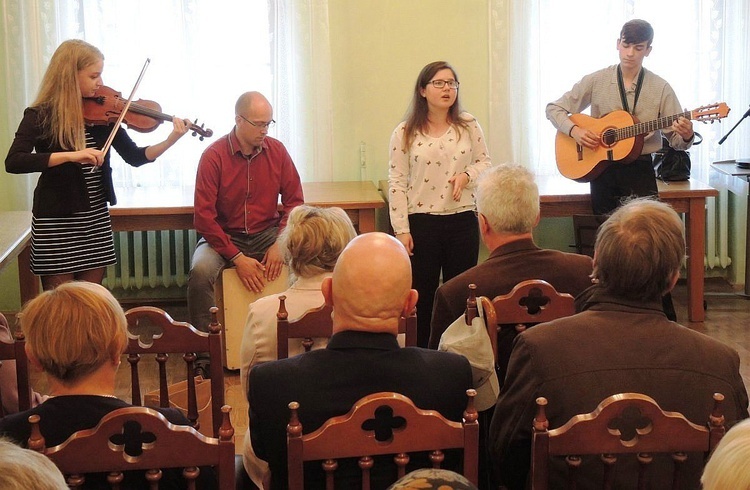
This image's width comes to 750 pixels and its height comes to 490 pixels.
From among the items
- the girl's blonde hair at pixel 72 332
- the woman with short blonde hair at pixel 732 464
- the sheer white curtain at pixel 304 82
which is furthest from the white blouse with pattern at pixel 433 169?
the woman with short blonde hair at pixel 732 464

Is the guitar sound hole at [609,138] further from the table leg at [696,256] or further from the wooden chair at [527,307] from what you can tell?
the wooden chair at [527,307]

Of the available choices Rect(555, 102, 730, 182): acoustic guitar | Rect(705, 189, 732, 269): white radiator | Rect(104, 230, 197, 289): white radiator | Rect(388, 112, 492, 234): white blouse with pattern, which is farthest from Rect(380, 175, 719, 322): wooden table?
Rect(104, 230, 197, 289): white radiator

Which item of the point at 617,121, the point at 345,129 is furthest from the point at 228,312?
the point at 617,121

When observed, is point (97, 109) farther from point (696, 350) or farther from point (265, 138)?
point (696, 350)

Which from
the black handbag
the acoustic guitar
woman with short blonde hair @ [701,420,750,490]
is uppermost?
the acoustic guitar

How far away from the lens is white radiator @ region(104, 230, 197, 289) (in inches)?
201

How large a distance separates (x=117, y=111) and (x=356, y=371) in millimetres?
2258

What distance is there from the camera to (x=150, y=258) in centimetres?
511

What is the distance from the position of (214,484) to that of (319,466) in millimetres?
206

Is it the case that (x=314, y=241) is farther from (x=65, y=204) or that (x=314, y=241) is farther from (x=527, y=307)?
(x=65, y=204)

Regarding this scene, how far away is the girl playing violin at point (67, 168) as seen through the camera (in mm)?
3395

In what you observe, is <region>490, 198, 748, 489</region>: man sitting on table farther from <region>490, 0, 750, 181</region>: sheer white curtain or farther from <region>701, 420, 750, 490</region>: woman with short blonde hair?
<region>490, 0, 750, 181</region>: sheer white curtain

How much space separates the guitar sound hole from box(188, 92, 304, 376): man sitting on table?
1446 mm

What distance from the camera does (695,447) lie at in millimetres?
1602
